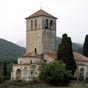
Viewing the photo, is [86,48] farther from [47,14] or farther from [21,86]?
[21,86]

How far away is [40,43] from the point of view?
77.4m

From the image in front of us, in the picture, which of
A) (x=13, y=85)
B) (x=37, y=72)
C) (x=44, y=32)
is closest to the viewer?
(x=13, y=85)

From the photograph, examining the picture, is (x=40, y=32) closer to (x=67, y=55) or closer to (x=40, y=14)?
(x=40, y=14)

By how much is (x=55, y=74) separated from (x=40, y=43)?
12.7 m

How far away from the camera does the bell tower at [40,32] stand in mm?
77750

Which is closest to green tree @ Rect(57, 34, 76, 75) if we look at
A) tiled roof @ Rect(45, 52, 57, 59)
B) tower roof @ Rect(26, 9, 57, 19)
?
tiled roof @ Rect(45, 52, 57, 59)

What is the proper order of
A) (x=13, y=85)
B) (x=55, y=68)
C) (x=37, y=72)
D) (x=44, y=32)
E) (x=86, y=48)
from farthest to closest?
(x=86, y=48) → (x=44, y=32) → (x=37, y=72) → (x=55, y=68) → (x=13, y=85)

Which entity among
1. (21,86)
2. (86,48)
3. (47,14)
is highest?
(47,14)

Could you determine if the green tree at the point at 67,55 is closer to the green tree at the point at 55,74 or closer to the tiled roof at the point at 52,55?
the green tree at the point at 55,74

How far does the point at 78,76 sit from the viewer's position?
2894 inches

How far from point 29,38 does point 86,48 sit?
43.1 ft

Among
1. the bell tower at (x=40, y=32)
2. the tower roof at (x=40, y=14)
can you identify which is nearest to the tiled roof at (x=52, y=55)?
the bell tower at (x=40, y=32)

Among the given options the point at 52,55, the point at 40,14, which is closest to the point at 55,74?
the point at 52,55

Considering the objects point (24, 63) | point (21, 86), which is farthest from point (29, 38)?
point (21, 86)
